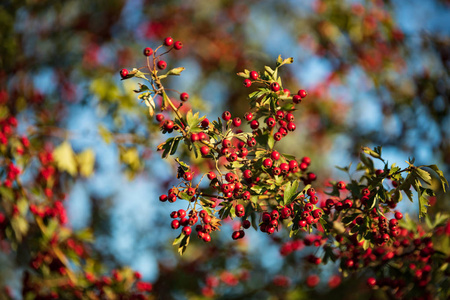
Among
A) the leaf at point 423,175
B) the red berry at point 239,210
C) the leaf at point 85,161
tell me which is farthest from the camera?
the leaf at point 85,161

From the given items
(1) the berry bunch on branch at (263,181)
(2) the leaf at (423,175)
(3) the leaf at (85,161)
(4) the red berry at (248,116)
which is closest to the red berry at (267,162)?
(1) the berry bunch on branch at (263,181)

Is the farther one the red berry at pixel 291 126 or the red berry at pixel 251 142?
the red berry at pixel 291 126

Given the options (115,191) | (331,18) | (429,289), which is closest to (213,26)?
(331,18)

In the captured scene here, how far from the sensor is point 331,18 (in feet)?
20.5

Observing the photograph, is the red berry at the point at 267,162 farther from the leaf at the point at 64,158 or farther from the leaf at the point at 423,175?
the leaf at the point at 64,158

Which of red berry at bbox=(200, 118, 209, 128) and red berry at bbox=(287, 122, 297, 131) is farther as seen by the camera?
red berry at bbox=(287, 122, 297, 131)

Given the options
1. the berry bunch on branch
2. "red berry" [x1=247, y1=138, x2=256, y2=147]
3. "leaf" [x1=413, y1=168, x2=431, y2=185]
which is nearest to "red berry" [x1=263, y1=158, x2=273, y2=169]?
the berry bunch on branch

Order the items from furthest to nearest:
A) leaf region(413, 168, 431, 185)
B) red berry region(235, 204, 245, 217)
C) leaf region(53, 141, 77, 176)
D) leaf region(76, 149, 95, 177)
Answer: leaf region(76, 149, 95, 177) → leaf region(53, 141, 77, 176) → red berry region(235, 204, 245, 217) → leaf region(413, 168, 431, 185)

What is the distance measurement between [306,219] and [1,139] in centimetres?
324

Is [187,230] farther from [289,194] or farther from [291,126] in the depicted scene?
[291,126]

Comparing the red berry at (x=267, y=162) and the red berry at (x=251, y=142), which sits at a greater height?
the red berry at (x=251, y=142)

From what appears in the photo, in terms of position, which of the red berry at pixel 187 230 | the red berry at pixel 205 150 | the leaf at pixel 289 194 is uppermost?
the red berry at pixel 205 150

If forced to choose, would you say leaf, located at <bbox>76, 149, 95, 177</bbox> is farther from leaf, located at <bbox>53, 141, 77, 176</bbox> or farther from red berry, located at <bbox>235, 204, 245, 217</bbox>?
red berry, located at <bbox>235, 204, 245, 217</bbox>

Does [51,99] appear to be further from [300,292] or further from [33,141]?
[300,292]
